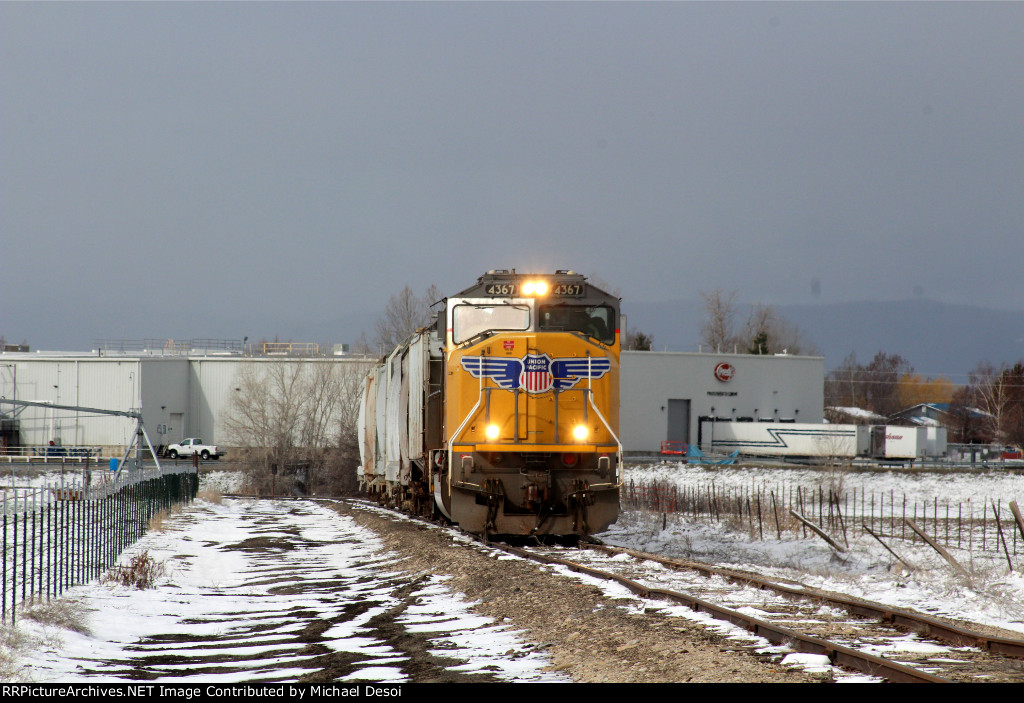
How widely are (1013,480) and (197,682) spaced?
1825 inches

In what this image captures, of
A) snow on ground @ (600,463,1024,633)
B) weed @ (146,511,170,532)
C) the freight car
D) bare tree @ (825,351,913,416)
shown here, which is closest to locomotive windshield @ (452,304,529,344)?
the freight car

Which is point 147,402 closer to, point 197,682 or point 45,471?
point 45,471

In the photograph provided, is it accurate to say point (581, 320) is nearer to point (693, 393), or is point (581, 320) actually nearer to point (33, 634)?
point (33, 634)

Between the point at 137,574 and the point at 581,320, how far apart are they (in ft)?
24.8

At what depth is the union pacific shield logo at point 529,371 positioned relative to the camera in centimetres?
1498

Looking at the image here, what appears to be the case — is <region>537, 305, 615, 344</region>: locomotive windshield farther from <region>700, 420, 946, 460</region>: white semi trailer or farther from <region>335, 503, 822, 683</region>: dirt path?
<region>700, 420, 946, 460</region>: white semi trailer

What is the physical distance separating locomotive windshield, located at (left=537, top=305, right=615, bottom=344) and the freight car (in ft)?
0.05

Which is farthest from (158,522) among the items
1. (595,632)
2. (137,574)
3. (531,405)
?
(595,632)

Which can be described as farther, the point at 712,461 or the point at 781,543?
the point at 712,461

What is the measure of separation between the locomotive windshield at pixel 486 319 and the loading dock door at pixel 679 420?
151 feet

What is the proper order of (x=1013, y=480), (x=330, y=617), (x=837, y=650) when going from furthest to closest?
(x=1013, y=480), (x=330, y=617), (x=837, y=650)

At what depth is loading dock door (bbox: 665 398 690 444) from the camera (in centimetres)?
6022

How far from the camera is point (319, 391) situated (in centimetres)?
6450
